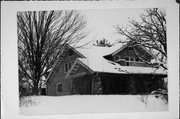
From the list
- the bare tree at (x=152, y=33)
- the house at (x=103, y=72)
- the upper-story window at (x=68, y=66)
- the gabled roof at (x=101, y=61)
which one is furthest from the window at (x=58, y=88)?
the bare tree at (x=152, y=33)

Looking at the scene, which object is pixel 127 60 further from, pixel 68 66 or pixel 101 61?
pixel 68 66

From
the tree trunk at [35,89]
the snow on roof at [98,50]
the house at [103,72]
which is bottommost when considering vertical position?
the tree trunk at [35,89]

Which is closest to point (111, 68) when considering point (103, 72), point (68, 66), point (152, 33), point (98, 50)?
point (103, 72)

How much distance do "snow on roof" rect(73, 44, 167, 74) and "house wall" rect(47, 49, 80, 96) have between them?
0.12 metres

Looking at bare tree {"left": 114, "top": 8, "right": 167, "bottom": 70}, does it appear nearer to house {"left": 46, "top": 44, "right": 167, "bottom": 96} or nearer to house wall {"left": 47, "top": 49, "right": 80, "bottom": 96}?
house {"left": 46, "top": 44, "right": 167, "bottom": 96}

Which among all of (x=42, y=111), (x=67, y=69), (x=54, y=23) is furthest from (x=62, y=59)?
(x=42, y=111)

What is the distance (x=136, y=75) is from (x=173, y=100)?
1.62ft

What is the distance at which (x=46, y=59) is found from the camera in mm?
3275

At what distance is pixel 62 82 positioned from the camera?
325cm

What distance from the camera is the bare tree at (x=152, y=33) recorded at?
3.32 metres

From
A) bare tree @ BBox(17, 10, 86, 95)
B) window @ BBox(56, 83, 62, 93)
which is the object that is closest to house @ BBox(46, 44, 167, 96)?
window @ BBox(56, 83, 62, 93)

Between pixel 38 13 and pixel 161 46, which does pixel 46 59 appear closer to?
pixel 38 13

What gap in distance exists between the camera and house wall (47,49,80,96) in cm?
322

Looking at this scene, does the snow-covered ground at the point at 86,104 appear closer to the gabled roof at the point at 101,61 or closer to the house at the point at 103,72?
the house at the point at 103,72
